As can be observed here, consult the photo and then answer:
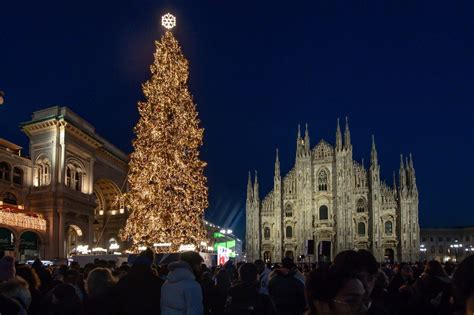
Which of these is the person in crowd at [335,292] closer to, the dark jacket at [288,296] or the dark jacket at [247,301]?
the dark jacket at [247,301]

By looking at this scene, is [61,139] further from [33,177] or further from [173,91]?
[173,91]

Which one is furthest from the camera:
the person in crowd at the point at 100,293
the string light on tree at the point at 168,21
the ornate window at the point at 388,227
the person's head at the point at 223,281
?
the ornate window at the point at 388,227

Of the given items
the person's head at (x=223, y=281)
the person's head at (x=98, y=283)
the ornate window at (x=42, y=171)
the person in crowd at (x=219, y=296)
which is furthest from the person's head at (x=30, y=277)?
the ornate window at (x=42, y=171)

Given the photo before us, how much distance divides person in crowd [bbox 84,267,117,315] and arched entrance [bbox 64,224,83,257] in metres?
34.7

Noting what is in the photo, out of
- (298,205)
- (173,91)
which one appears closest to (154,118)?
(173,91)

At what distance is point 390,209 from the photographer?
62906 mm

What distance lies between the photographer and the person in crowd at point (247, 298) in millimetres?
7047

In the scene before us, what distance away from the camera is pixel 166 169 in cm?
2638

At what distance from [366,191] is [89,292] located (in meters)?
60.0

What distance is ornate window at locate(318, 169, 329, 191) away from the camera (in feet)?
216

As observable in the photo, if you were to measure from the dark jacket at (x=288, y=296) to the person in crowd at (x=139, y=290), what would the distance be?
2.39 m

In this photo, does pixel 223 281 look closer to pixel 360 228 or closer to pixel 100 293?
pixel 100 293

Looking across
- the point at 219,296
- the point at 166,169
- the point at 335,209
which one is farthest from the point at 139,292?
the point at 335,209

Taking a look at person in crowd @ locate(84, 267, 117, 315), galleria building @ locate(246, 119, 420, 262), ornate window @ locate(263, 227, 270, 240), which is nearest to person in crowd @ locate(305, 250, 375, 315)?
person in crowd @ locate(84, 267, 117, 315)
